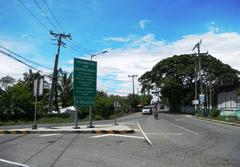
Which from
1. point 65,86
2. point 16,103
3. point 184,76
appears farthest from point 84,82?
point 184,76

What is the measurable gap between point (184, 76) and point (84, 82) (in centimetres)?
5254

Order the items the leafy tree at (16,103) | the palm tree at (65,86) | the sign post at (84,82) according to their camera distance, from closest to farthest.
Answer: the sign post at (84,82) → the leafy tree at (16,103) → the palm tree at (65,86)

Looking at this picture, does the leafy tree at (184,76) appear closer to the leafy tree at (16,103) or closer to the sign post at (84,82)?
the leafy tree at (16,103)

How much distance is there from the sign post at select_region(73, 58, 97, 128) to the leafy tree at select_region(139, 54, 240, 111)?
47.8m

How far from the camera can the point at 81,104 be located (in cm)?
2298

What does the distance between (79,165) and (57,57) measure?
38.4 meters

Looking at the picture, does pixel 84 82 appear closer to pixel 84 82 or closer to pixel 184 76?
pixel 84 82

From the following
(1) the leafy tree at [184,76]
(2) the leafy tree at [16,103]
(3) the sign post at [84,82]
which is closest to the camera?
(3) the sign post at [84,82]

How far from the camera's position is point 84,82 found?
23219mm

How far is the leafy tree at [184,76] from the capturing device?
69.6 metres

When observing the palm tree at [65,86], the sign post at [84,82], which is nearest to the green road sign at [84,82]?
the sign post at [84,82]

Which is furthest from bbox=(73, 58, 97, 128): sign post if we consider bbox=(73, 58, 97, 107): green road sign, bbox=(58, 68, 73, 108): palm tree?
bbox=(58, 68, 73, 108): palm tree

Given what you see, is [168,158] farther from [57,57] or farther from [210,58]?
[210,58]

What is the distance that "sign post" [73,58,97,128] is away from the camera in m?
22.6
